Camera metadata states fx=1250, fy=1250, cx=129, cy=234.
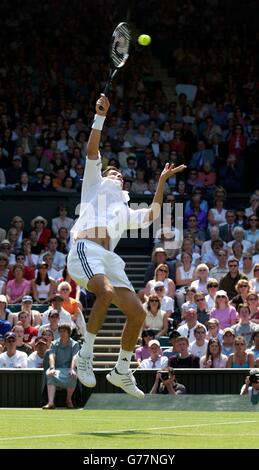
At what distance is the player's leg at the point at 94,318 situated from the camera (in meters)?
12.1

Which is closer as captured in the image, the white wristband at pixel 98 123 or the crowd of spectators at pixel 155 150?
the white wristband at pixel 98 123

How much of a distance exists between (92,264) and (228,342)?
7151 millimetres

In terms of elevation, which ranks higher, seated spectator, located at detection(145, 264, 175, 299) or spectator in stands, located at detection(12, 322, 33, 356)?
seated spectator, located at detection(145, 264, 175, 299)

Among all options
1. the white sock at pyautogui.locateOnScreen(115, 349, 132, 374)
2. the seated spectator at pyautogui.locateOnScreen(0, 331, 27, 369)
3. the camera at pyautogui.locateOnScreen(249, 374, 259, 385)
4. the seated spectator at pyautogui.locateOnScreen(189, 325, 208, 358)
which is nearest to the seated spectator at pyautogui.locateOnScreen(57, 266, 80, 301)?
the seated spectator at pyautogui.locateOnScreen(0, 331, 27, 369)

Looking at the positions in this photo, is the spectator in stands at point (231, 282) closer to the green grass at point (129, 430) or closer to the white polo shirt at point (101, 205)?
the green grass at point (129, 430)

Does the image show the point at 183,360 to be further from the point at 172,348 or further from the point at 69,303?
the point at 69,303

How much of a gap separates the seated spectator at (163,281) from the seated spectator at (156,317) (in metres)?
0.84

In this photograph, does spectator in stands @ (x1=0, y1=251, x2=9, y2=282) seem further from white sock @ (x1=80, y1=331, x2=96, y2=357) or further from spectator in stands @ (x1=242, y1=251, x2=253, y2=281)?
white sock @ (x1=80, y1=331, x2=96, y2=357)

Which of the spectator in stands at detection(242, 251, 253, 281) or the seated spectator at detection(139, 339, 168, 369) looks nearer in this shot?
the seated spectator at detection(139, 339, 168, 369)

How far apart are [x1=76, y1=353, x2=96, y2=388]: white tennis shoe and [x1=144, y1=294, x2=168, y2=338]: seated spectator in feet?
26.2

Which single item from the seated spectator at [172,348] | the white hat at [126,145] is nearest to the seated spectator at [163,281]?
the seated spectator at [172,348]

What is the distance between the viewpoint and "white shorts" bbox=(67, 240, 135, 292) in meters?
12.4
